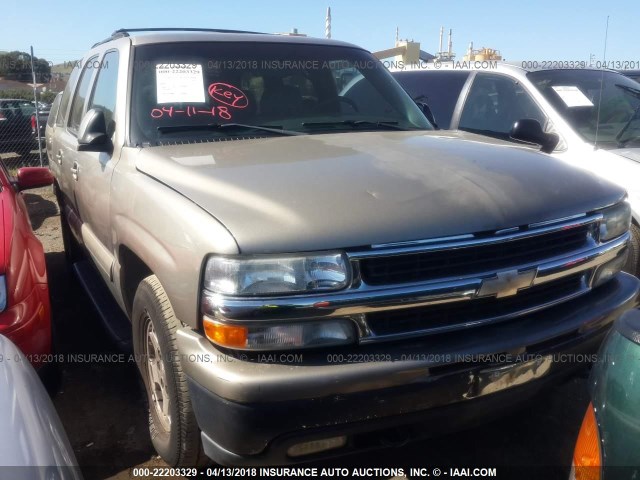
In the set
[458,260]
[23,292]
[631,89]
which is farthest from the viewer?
[631,89]

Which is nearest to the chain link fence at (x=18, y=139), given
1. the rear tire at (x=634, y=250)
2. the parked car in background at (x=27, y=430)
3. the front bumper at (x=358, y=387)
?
the rear tire at (x=634, y=250)

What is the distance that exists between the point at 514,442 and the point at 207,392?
1.69 m

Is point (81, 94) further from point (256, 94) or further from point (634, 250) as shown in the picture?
point (634, 250)

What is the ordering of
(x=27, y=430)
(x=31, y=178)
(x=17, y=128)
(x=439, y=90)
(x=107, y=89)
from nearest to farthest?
1. (x=27, y=430)
2. (x=107, y=89)
3. (x=31, y=178)
4. (x=439, y=90)
5. (x=17, y=128)

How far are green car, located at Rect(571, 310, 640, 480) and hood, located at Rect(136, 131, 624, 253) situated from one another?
0.82 m

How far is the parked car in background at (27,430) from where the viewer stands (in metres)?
1.47

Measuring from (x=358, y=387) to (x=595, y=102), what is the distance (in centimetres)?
421

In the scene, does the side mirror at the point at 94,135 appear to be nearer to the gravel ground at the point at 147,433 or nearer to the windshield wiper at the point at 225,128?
the windshield wiper at the point at 225,128

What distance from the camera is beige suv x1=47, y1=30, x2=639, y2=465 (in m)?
2.02

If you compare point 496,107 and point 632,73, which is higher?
point 632,73

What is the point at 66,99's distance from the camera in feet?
17.1

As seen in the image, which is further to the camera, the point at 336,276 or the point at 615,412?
the point at 336,276

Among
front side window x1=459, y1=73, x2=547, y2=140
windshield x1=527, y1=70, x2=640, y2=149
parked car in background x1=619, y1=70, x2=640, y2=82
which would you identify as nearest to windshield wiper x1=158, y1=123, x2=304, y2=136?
front side window x1=459, y1=73, x2=547, y2=140

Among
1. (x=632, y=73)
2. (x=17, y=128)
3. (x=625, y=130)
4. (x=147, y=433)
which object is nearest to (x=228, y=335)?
(x=147, y=433)
